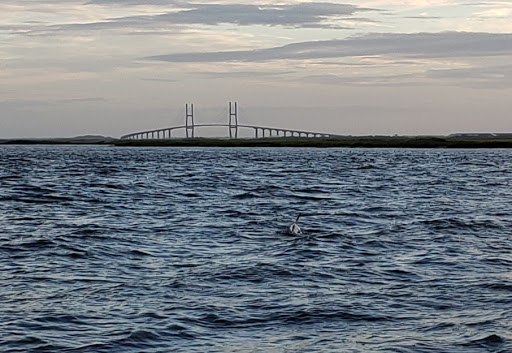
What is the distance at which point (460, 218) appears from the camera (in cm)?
2988

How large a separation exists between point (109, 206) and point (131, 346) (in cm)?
2318

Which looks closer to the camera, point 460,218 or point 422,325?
point 422,325

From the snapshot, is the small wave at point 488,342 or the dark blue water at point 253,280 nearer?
the small wave at point 488,342

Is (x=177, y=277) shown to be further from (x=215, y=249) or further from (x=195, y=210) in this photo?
(x=195, y=210)

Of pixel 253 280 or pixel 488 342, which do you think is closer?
pixel 488 342

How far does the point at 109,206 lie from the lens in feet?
115

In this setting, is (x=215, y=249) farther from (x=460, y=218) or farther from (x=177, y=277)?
(x=460, y=218)

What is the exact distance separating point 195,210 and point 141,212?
208 centimetres

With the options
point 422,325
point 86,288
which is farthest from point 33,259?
point 422,325

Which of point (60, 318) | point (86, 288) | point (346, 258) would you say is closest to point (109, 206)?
point (346, 258)

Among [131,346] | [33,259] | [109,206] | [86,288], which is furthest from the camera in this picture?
[109,206]

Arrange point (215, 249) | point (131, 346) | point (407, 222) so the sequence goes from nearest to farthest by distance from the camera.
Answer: point (131, 346) < point (215, 249) < point (407, 222)

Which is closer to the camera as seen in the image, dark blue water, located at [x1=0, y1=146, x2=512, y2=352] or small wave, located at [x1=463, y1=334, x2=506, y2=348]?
small wave, located at [x1=463, y1=334, x2=506, y2=348]

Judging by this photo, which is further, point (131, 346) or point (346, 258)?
point (346, 258)
